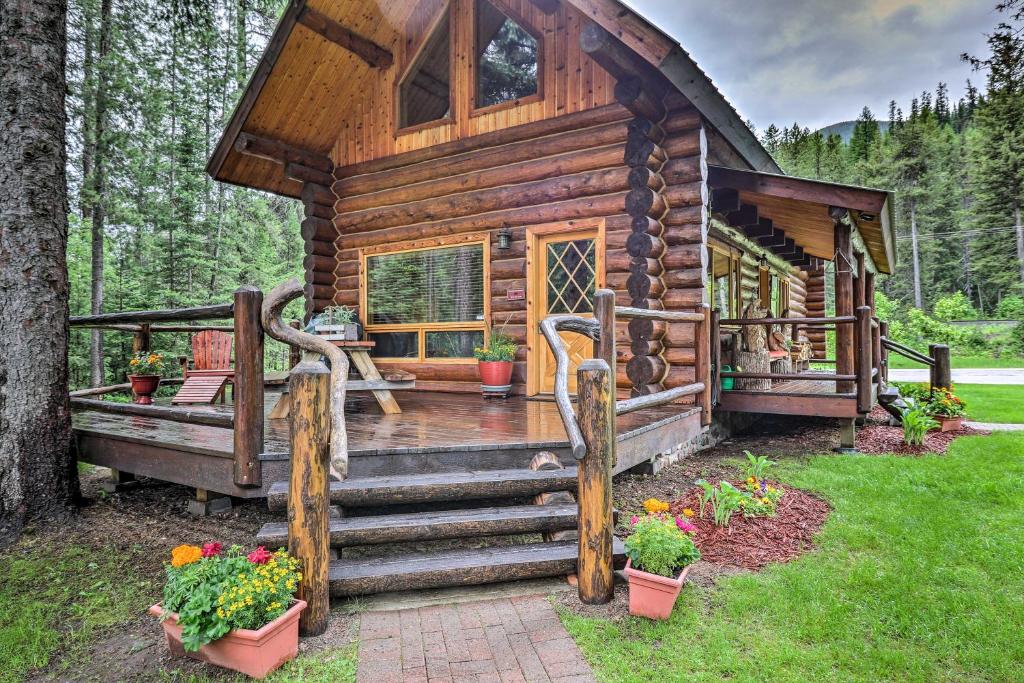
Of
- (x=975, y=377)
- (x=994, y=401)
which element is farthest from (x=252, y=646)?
(x=975, y=377)

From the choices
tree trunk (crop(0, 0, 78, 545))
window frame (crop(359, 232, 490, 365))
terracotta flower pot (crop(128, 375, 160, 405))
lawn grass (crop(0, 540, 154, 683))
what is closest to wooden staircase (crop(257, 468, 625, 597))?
lawn grass (crop(0, 540, 154, 683))

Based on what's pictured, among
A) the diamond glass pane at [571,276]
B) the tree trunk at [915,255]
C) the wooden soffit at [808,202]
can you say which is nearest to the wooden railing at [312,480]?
the diamond glass pane at [571,276]

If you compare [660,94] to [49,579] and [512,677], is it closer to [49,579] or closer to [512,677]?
[512,677]

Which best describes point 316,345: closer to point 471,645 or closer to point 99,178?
point 471,645

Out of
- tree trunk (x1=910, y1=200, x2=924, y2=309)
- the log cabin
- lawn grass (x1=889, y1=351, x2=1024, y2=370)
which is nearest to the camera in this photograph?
the log cabin

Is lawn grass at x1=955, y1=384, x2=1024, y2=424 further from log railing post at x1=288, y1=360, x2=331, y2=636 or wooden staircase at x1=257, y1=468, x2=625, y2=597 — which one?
log railing post at x1=288, y1=360, x2=331, y2=636

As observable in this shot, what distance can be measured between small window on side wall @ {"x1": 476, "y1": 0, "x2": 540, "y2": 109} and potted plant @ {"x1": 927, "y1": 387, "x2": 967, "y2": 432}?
6.48 m

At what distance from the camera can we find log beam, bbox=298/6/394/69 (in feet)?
21.5

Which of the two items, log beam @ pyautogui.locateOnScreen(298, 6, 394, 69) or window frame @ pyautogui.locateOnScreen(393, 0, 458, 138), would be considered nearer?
log beam @ pyautogui.locateOnScreen(298, 6, 394, 69)

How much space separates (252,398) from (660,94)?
484cm

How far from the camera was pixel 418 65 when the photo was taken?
761 centimetres

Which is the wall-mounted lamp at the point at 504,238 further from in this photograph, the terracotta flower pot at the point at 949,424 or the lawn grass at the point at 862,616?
the terracotta flower pot at the point at 949,424

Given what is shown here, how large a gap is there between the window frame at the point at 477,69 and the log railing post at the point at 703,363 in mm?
3280

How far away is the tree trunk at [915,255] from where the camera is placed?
28.8 meters
